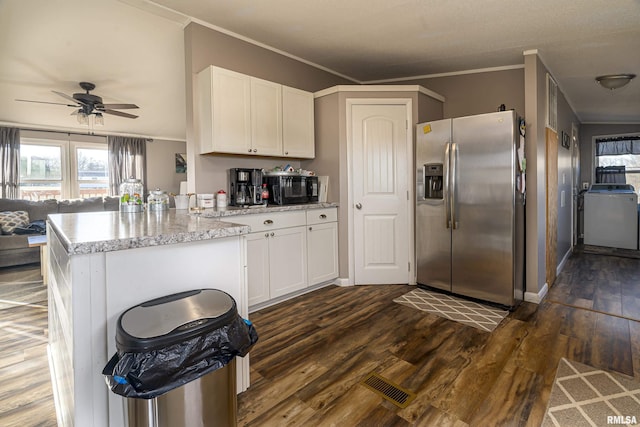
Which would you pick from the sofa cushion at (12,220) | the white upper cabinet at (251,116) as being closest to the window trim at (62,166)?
the sofa cushion at (12,220)

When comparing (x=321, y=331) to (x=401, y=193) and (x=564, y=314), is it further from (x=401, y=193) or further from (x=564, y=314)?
(x=564, y=314)

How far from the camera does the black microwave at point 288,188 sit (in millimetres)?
3266

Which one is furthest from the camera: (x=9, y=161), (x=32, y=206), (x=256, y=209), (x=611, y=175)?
(x=611, y=175)

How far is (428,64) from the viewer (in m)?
3.84

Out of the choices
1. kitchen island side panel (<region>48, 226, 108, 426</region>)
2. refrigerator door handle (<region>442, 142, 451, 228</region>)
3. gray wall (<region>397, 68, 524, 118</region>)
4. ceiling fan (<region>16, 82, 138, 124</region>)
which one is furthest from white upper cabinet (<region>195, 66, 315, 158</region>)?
ceiling fan (<region>16, 82, 138, 124</region>)

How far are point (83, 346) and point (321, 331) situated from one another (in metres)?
1.66

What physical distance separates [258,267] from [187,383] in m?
1.84

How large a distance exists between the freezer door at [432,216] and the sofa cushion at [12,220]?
224 inches

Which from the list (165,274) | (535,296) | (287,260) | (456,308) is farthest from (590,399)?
(287,260)

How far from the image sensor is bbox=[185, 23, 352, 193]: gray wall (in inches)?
116

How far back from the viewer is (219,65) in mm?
3080

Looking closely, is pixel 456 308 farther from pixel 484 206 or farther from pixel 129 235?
pixel 129 235

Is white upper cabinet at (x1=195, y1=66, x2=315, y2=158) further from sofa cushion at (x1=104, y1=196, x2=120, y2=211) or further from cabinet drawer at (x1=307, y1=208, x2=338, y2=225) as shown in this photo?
sofa cushion at (x1=104, y1=196, x2=120, y2=211)

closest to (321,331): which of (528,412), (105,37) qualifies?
(528,412)
